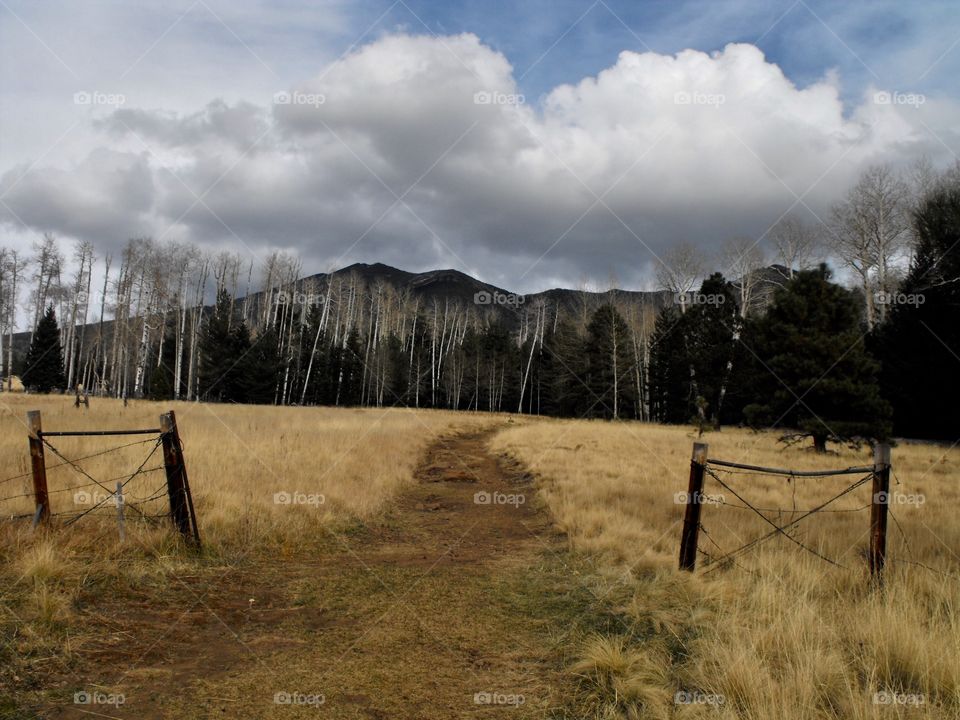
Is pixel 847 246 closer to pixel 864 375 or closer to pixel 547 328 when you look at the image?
pixel 864 375

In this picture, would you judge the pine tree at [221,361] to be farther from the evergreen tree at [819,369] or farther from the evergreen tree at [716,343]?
the evergreen tree at [819,369]

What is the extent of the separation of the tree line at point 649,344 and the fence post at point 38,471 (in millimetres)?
21474

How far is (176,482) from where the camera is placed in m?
7.00

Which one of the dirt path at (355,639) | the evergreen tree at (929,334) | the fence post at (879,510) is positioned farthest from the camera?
the evergreen tree at (929,334)

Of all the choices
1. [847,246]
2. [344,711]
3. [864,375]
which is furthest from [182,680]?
[847,246]

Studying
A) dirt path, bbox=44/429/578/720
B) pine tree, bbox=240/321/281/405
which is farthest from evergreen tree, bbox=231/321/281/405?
dirt path, bbox=44/429/578/720

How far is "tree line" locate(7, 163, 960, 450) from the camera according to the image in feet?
69.1

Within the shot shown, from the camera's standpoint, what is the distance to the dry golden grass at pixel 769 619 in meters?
3.58

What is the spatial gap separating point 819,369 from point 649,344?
29.0 m

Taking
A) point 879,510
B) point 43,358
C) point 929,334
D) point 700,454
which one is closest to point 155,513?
point 700,454

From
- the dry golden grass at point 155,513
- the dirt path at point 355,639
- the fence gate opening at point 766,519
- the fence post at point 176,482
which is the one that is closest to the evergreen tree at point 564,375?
the dry golden grass at point 155,513

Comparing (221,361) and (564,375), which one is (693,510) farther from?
(221,361)

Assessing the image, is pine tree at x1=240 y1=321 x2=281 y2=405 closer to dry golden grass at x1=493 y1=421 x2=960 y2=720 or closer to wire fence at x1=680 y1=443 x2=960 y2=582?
dry golden grass at x1=493 y1=421 x2=960 y2=720

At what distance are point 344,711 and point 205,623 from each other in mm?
2217
